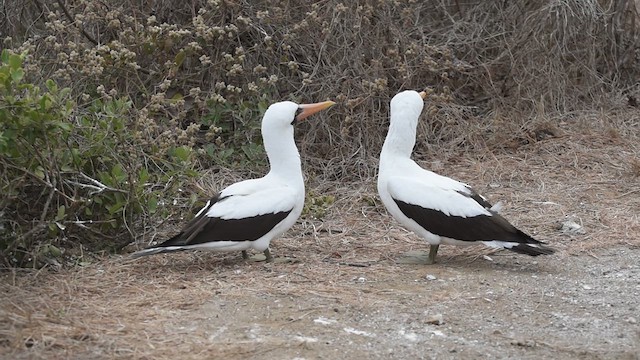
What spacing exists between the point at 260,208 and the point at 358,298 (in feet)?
3.26

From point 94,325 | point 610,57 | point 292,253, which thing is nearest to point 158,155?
point 292,253

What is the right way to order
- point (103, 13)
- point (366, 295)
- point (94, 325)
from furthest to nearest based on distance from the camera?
point (103, 13), point (366, 295), point (94, 325)

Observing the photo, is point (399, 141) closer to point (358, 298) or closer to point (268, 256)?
point (268, 256)

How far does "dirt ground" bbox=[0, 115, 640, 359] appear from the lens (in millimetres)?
4828

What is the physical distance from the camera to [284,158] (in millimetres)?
6473

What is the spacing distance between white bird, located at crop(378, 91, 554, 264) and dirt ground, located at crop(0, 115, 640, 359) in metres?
0.20

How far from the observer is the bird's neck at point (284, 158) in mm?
6461

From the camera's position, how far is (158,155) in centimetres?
→ 707

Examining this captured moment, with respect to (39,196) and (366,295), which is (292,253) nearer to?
(366,295)

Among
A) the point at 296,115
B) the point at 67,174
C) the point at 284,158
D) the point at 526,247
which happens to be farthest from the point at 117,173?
the point at 526,247

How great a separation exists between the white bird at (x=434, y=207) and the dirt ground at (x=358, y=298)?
20 centimetres

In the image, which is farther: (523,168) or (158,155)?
(523,168)

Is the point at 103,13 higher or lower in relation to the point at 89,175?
higher

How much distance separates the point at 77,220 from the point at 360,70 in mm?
3227
